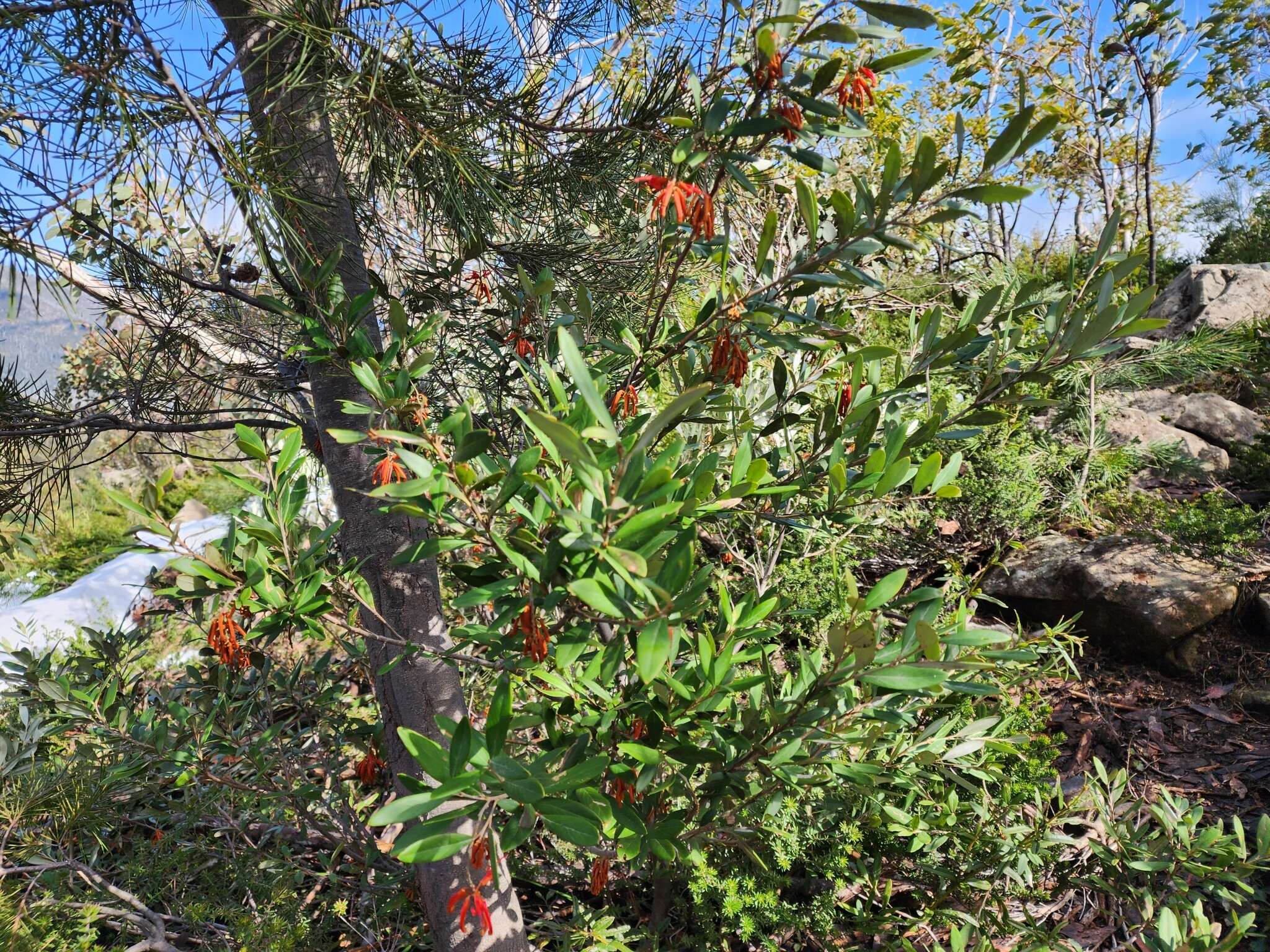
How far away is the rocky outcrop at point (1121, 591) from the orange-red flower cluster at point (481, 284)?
2.30 metres

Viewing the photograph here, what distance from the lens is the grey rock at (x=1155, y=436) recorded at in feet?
13.2

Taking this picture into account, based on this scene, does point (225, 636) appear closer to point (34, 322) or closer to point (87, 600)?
point (34, 322)

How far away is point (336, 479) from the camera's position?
57.6 inches

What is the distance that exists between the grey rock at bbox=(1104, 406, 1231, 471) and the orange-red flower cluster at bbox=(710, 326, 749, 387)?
11.8 ft

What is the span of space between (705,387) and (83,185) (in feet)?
3.47

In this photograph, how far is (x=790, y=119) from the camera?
97cm

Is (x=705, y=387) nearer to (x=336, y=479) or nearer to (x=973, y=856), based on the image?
(x=336, y=479)

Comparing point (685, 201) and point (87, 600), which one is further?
point (87, 600)

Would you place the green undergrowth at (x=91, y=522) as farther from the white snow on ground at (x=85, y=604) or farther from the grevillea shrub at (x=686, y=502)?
the grevillea shrub at (x=686, y=502)

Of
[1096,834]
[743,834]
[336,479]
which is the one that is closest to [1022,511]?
[1096,834]

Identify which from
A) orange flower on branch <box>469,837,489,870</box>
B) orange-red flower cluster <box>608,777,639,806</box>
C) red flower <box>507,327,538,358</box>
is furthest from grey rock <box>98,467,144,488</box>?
orange flower on branch <box>469,837,489,870</box>

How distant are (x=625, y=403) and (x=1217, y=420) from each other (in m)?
5.02

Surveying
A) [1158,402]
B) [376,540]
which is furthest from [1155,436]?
[376,540]

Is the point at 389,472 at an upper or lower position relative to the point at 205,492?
lower
